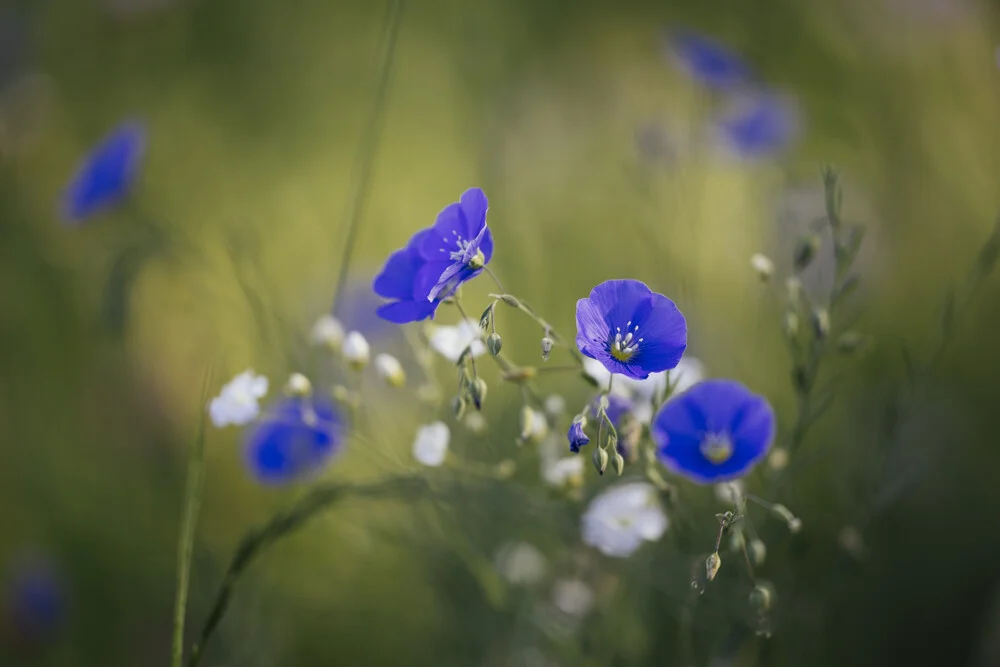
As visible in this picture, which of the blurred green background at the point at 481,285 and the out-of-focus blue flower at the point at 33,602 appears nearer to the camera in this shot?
the blurred green background at the point at 481,285

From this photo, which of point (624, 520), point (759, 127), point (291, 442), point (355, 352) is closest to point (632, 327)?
point (624, 520)

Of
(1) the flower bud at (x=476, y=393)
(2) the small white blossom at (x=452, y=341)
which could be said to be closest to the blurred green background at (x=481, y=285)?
(2) the small white blossom at (x=452, y=341)

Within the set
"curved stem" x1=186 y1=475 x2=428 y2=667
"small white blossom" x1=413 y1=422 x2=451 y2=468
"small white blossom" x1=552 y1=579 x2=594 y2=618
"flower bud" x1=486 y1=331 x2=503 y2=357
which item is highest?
"flower bud" x1=486 y1=331 x2=503 y2=357

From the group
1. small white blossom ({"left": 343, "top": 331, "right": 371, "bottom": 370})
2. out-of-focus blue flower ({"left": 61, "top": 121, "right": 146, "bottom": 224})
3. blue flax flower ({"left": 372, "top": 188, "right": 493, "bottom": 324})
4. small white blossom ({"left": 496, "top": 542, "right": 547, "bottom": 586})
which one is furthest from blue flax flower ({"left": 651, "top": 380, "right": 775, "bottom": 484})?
out-of-focus blue flower ({"left": 61, "top": 121, "right": 146, "bottom": 224})

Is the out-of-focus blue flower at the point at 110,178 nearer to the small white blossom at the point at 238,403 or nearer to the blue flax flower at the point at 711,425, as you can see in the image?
the small white blossom at the point at 238,403

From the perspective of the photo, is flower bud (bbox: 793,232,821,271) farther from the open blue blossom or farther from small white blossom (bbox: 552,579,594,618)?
small white blossom (bbox: 552,579,594,618)

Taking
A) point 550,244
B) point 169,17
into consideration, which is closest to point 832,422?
point 550,244
